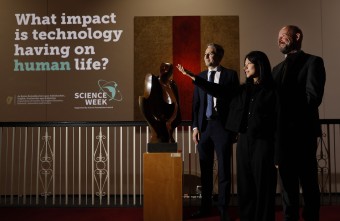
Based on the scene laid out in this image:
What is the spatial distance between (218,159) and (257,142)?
86cm

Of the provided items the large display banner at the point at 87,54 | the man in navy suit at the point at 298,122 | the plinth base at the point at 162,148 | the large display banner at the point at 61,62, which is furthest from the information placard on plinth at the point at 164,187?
the large display banner at the point at 61,62

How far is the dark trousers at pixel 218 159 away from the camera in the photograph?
3438 millimetres

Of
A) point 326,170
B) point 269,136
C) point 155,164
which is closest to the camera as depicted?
point 269,136

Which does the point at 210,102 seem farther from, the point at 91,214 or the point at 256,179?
the point at 91,214

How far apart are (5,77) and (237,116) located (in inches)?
163

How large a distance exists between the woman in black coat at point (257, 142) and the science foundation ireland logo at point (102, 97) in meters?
3.21

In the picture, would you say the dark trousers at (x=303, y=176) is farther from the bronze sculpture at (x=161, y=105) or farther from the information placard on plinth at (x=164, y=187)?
the bronze sculpture at (x=161, y=105)

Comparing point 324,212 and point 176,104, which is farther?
point 324,212

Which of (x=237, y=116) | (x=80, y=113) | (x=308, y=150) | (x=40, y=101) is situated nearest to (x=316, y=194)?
(x=308, y=150)

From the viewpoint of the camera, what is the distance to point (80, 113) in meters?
5.78

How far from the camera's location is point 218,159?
3.53 m

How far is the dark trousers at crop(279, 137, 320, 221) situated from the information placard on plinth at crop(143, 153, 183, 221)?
0.94m

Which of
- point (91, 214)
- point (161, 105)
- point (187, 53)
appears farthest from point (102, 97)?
point (161, 105)

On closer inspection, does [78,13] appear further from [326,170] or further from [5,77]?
[326,170]
